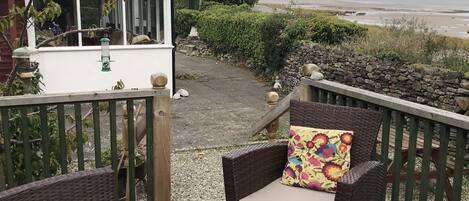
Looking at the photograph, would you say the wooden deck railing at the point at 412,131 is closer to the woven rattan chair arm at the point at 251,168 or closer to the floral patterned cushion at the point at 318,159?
the floral patterned cushion at the point at 318,159

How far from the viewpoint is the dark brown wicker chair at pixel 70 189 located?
2.05 m

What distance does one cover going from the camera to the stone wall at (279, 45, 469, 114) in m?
6.42

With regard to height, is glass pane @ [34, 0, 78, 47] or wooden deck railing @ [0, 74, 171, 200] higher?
glass pane @ [34, 0, 78, 47]

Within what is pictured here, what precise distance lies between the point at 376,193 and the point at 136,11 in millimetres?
8838

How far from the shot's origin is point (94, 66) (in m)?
9.23

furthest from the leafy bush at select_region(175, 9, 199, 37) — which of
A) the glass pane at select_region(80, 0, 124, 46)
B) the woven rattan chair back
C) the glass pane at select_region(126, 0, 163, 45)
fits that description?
the woven rattan chair back

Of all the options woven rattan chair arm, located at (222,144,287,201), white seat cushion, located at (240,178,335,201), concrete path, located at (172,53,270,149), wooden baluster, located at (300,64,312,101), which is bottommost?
concrete path, located at (172,53,270,149)

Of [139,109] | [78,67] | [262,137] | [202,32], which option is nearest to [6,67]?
[78,67]

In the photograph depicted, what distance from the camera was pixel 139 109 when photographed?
14.1ft

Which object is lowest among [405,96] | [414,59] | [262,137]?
[262,137]

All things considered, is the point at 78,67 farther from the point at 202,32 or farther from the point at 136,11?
the point at 202,32

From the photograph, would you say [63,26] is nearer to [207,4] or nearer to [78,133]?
[78,133]

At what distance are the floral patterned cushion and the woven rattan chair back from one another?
0.05 meters

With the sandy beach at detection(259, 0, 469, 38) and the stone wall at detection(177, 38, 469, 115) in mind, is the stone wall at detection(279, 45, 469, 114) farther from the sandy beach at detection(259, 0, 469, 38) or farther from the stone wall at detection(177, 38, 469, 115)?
the sandy beach at detection(259, 0, 469, 38)
